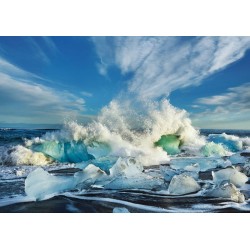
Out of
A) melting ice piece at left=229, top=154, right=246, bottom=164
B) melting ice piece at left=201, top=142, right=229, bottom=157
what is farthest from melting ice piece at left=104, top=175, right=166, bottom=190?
melting ice piece at left=229, top=154, right=246, bottom=164

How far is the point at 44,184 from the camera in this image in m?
3.59

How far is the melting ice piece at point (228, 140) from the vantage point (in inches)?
157

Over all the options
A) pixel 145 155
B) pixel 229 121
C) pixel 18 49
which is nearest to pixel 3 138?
pixel 18 49

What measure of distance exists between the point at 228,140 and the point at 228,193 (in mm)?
747

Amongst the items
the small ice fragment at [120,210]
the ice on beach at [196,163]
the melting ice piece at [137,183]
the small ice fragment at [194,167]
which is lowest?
the small ice fragment at [120,210]

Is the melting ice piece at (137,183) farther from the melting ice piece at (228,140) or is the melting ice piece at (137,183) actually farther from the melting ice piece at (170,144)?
the melting ice piece at (228,140)

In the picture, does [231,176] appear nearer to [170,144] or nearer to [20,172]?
[170,144]

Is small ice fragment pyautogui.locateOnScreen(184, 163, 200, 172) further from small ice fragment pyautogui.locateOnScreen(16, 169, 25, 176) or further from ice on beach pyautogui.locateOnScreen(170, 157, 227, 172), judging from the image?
small ice fragment pyautogui.locateOnScreen(16, 169, 25, 176)

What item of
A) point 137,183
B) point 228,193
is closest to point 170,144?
point 137,183

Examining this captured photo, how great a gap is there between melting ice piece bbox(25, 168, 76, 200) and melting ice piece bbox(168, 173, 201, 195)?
40.1 inches

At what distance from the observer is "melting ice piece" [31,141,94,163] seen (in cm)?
397

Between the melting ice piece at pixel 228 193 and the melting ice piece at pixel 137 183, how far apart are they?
0.53 m

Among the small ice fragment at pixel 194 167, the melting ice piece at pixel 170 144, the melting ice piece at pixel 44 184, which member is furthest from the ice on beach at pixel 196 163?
the melting ice piece at pixel 44 184
